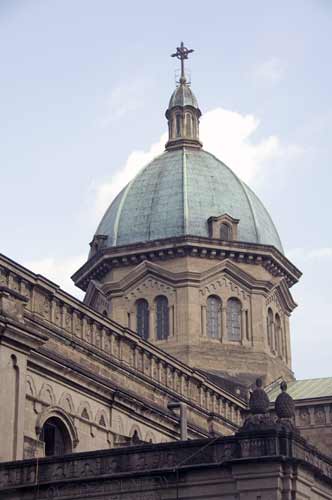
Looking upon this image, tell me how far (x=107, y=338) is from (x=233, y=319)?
20.3m

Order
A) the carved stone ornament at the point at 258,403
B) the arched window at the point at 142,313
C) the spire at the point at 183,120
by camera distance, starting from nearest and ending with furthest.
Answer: the carved stone ornament at the point at 258,403 < the arched window at the point at 142,313 < the spire at the point at 183,120

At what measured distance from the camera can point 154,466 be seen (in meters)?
31.6

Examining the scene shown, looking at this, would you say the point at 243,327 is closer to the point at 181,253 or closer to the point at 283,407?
the point at 181,253

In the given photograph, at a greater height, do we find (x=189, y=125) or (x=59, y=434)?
(x=189, y=125)

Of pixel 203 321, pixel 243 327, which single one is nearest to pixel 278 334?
pixel 243 327

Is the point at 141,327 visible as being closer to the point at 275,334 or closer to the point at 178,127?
the point at 275,334

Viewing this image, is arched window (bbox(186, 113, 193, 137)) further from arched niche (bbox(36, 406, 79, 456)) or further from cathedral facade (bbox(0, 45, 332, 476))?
arched niche (bbox(36, 406, 79, 456))

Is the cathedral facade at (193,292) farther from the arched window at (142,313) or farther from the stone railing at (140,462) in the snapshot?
the stone railing at (140,462)

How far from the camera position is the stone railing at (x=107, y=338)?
40781 mm

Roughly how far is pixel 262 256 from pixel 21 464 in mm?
36141

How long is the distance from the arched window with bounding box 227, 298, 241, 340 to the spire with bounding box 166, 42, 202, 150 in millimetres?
11313

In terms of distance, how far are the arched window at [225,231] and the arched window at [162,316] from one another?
4.97 m

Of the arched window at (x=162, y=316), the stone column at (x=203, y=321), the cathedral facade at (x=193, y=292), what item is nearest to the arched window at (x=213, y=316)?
the cathedral facade at (x=193, y=292)

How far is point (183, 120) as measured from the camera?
73688mm
